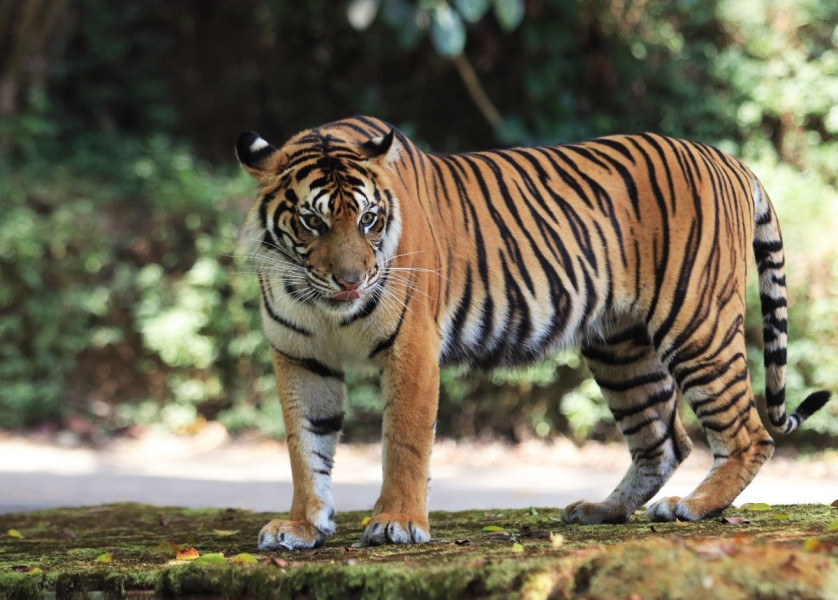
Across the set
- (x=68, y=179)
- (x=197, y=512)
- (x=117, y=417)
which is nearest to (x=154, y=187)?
(x=68, y=179)

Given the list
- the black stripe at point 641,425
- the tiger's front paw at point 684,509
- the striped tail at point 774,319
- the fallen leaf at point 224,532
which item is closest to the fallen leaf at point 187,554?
the fallen leaf at point 224,532

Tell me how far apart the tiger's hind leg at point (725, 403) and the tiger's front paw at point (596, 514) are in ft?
0.95

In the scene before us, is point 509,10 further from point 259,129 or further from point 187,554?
point 259,129

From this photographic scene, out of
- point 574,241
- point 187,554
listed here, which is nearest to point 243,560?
point 187,554

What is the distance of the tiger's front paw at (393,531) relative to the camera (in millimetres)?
4027

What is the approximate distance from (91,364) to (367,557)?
27.7 feet

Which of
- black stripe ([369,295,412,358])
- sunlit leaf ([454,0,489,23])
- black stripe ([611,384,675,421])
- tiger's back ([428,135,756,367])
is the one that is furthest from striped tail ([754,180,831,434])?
sunlit leaf ([454,0,489,23])

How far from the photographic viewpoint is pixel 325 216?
164 inches

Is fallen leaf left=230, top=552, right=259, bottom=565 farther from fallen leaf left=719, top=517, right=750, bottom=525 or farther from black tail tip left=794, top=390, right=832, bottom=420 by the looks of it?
black tail tip left=794, top=390, right=832, bottom=420

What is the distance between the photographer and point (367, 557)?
3543mm

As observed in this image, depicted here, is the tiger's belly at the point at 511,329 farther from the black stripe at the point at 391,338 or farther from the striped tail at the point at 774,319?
the striped tail at the point at 774,319

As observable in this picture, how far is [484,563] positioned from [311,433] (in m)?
1.64

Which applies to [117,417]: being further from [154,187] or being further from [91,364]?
[154,187]

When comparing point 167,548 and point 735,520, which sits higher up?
point 735,520
